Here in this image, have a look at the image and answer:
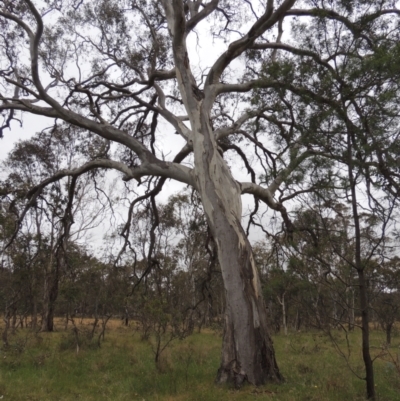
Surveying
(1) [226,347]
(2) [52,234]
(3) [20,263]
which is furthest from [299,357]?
(2) [52,234]

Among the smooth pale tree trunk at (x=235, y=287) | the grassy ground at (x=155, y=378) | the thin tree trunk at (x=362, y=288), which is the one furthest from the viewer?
the smooth pale tree trunk at (x=235, y=287)

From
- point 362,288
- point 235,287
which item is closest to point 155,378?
point 235,287

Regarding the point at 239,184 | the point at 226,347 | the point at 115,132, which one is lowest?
the point at 226,347

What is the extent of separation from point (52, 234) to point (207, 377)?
11.3 m

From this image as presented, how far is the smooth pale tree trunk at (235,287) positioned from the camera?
5582 millimetres

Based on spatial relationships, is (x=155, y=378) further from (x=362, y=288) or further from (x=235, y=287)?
(x=362, y=288)

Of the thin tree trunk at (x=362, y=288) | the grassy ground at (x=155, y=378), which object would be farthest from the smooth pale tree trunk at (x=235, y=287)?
the thin tree trunk at (x=362, y=288)

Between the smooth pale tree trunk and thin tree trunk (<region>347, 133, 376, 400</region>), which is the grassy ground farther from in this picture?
thin tree trunk (<region>347, 133, 376, 400</region>)

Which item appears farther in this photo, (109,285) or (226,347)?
(109,285)

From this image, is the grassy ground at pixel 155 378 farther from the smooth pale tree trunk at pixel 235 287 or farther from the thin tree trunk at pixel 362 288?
the thin tree trunk at pixel 362 288

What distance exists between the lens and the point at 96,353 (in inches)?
374

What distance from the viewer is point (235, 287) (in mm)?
5855

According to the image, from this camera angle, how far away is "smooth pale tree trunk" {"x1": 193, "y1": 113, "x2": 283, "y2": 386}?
5.58 m

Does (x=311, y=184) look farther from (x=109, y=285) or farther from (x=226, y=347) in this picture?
(x=109, y=285)
